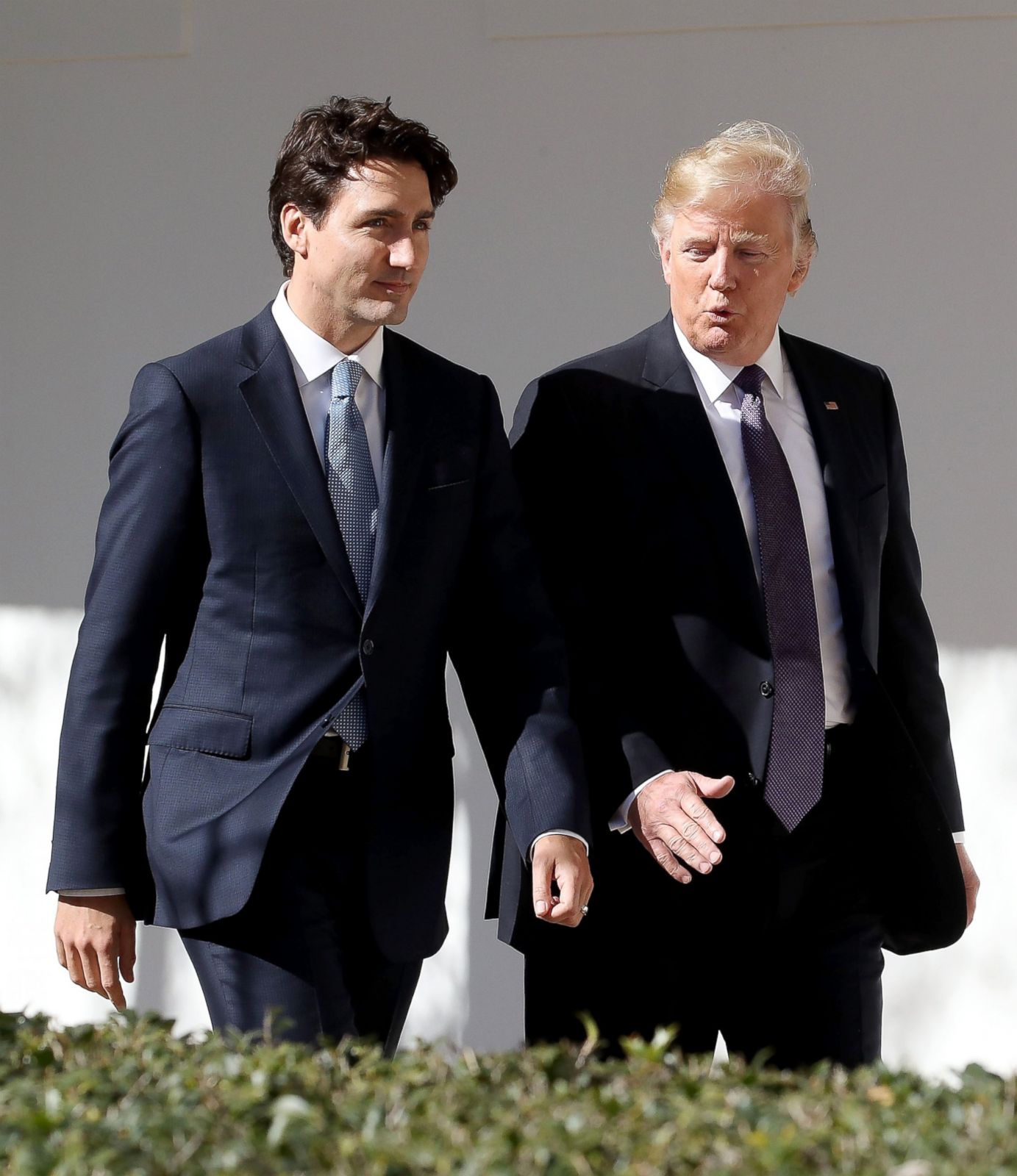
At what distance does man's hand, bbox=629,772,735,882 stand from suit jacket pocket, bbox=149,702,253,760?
2.20 feet

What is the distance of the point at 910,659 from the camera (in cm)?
322

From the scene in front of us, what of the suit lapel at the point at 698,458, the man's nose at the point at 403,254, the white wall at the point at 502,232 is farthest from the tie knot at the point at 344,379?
the white wall at the point at 502,232

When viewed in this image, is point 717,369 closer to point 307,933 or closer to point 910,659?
point 910,659

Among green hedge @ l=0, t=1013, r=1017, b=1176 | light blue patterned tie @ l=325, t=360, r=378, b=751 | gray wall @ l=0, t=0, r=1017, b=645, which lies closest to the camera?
green hedge @ l=0, t=1013, r=1017, b=1176

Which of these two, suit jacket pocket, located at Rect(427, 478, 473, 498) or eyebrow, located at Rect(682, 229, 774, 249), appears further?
eyebrow, located at Rect(682, 229, 774, 249)

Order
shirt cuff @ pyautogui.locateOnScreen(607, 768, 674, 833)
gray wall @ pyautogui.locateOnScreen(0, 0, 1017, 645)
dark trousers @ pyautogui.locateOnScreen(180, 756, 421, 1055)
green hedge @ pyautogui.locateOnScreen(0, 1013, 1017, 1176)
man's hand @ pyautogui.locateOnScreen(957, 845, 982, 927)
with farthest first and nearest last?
gray wall @ pyautogui.locateOnScreen(0, 0, 1017, 645), man's hand @ pyautogui.locateOnScreen(957, 845, 982, 927), shirt cuff @ pyautogui.locateOnScreen(607, 768, 674, 833), dark trousers @ pyautogui.locateOnScreen(180, 756, 421, 1055), green hedge @ pyautogui.locateOnScreen(0, 1013, 1017, 1176)

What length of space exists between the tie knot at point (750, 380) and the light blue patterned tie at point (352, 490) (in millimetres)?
725

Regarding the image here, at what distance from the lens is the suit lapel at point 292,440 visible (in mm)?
2715

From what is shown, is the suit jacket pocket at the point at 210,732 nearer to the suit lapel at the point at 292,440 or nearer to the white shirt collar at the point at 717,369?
the suit lapel at the point at 292,440

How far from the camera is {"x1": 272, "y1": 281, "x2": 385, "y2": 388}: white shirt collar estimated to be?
9.37 feet

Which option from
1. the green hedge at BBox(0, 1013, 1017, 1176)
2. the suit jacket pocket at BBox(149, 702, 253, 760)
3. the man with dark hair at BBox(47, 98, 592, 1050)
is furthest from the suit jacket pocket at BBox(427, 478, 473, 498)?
the green hedge at BBox(0, 1013, 1017, 1176)

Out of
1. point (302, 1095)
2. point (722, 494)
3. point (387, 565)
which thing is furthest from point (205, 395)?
point (302, 1095)

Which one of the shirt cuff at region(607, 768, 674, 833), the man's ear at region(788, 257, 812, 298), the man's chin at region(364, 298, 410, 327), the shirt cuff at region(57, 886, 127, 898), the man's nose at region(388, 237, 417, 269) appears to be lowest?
the shirt cuff at region(57, 886, 127, 898)

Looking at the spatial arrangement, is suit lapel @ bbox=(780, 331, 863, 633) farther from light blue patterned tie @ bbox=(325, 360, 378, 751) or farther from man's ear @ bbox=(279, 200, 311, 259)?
man's ear @ bbox=(279, 200, 311, 259)
